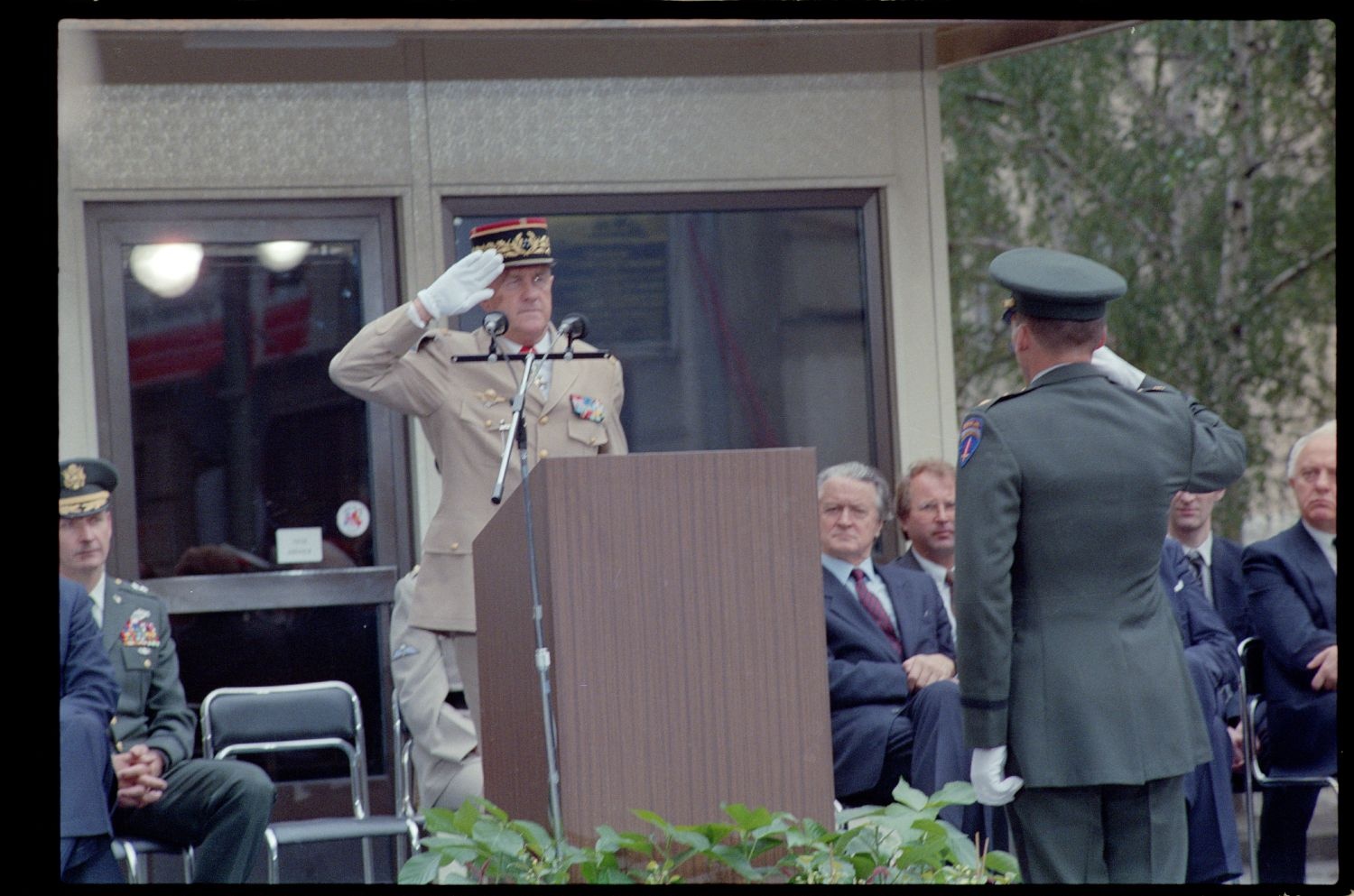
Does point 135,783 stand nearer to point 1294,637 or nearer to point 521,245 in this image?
Answer: point 521,245

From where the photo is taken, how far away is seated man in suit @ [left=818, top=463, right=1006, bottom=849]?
5.14 meters

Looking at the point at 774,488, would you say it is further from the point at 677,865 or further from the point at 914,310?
the point at 914,310

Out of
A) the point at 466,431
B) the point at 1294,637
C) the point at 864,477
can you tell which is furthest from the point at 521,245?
the point at 1294,637

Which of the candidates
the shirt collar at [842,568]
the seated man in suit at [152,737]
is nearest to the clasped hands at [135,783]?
the seated man in suit at [152,737]

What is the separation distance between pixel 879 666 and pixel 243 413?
2.46 meters

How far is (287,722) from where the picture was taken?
19.6 ft

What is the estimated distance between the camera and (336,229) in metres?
6.63

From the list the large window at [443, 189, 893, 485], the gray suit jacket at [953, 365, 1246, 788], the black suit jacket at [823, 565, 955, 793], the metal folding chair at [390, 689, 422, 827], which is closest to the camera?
the gray suit jacket at [953, 365, 1246, 788]

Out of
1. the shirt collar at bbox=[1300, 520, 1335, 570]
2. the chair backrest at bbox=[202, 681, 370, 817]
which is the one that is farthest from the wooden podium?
the shirt collar at bbox=[1300, 520, 1335, 570]

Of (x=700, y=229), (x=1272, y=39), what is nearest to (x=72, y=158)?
(x=700, y=229)

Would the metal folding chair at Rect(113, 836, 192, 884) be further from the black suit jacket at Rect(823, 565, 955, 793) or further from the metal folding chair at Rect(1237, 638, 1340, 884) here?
the metal folding chair at Rect(1237, 638, 1340, 884)

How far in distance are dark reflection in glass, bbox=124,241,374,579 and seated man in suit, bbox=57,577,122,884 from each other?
1595 mm

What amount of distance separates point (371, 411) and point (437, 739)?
161 cm

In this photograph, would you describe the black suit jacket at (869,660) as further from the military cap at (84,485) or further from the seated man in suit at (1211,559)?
the military cap at (84,485)
